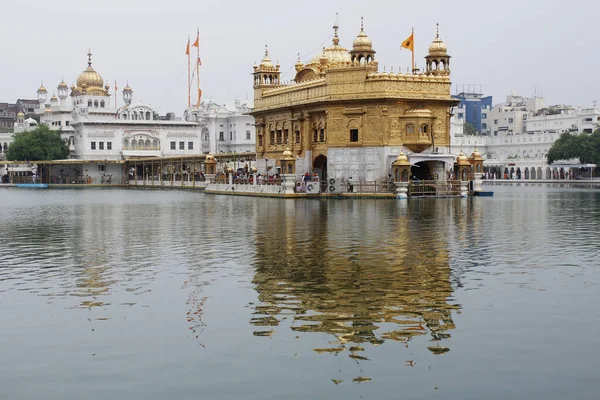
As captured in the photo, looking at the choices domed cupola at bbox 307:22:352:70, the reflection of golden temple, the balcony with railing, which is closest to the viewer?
the reflection of golden temple

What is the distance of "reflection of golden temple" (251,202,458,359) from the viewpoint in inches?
422

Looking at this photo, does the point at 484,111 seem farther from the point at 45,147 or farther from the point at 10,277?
the point at 10,277

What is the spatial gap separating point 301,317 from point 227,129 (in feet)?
330

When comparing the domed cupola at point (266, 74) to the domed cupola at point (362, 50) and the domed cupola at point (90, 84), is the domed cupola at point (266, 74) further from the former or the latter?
the domed cupola at point (90, 84)

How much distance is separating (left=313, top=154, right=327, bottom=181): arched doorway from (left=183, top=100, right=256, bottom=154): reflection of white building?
53244 mm

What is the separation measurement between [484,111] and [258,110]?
101817 mm

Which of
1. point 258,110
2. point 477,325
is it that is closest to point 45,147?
point 258,110

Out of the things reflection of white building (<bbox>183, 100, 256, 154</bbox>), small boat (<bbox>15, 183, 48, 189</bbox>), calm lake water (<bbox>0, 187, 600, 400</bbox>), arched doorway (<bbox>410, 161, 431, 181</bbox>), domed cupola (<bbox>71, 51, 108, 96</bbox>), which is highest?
domed cupola (<bbox>71, 51, 108, 96</bbox>)

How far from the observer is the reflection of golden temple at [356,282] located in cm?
1071

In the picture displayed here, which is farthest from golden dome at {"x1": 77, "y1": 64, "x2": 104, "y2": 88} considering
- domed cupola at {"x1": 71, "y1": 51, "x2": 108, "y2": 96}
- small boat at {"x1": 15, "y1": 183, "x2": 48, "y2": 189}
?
small boat at {"x1": 15, "y1": 183, "x2": 48, "y2": 189}

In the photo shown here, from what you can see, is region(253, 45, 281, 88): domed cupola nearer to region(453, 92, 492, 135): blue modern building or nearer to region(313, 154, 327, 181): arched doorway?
region(313, 154, 327, 181): arched doorway

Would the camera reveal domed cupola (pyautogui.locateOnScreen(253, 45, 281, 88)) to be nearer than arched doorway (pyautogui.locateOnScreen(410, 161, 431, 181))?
No

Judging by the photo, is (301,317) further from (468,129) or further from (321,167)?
(468,129)

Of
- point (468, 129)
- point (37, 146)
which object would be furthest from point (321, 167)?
point (468, 129)
